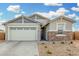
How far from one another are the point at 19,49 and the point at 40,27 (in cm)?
109

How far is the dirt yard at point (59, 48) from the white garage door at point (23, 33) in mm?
481

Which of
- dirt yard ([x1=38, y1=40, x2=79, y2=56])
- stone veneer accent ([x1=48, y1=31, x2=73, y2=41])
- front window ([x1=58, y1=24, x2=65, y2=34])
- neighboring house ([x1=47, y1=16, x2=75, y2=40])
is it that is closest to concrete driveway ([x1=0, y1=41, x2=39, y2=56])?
dirt yard ([x1=38, y1=40, x2=79, y2=56])

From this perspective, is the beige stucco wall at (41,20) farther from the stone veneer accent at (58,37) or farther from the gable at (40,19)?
the stone veneer accent at (58,37)

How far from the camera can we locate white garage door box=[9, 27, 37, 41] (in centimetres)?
702

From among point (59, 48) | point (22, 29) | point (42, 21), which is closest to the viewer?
point (59, 48)

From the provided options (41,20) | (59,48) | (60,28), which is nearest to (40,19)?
(41,20)

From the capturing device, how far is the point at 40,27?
696 cm

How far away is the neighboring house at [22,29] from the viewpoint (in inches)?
272

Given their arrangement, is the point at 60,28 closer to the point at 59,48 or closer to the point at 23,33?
the point at 59,48

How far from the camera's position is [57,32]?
22.9 ft

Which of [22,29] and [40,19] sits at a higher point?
[40,19]

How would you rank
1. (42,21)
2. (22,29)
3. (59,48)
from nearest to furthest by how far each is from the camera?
(59,48), (42,21), (22,29)

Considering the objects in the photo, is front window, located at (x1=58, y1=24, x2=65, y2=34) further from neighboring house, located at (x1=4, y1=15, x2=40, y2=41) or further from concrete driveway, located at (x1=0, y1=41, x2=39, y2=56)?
concrete driveway, located at (x1=0, y1=41, x2=39, y2=56)

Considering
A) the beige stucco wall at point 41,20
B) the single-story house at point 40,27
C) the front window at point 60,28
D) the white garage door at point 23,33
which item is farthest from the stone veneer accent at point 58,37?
the white garage door at point 23,33
